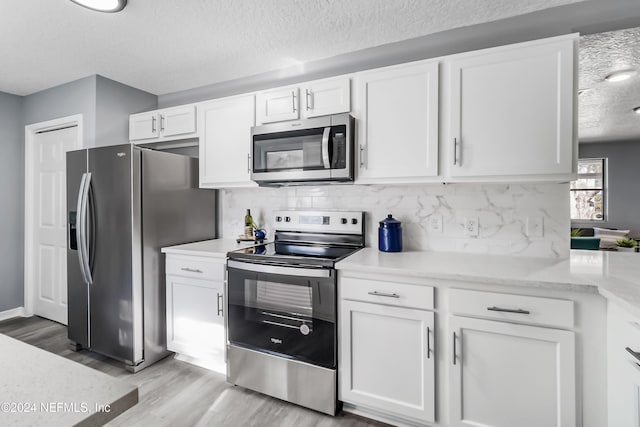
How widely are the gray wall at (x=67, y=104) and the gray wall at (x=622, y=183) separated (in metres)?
8.62

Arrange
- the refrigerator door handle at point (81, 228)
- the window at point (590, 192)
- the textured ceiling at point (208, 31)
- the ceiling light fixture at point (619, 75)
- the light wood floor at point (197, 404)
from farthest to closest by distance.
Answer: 1. the window at point (590, 192)
2. the refrigerator door handle at point (81, 228)
3. the ceiling light fixture at point (619, 75)
4. the textured ceiling at point (208, 31)
5. the light wood floor at point (197, 404)

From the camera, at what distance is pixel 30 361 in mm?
731

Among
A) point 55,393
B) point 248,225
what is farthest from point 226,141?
point 55,393

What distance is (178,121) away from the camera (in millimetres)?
2840

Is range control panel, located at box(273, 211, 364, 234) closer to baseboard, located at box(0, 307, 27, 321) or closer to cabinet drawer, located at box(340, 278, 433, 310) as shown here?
cabinet drawer, located at box(340, 278, 433, 310)

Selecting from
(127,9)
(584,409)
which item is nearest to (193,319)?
(127,9)

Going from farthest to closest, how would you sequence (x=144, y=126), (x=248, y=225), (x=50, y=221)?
(x=50, y=221) < (x=144, y=126) < (x=248, y=225)

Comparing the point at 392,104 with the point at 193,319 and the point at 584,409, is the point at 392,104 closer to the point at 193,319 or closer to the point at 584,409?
the point at 584,409

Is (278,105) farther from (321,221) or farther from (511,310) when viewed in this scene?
(511,310)

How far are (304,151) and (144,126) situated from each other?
72.7 inches

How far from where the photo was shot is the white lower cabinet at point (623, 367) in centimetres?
114

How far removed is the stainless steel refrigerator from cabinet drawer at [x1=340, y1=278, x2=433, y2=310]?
159cm

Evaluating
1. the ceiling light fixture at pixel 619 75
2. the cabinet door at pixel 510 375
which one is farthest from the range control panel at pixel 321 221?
the ceiling light fixture at pixel 619 75

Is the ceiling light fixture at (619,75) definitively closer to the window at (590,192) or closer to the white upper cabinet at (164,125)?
the white upper cabinet at (164,125)
